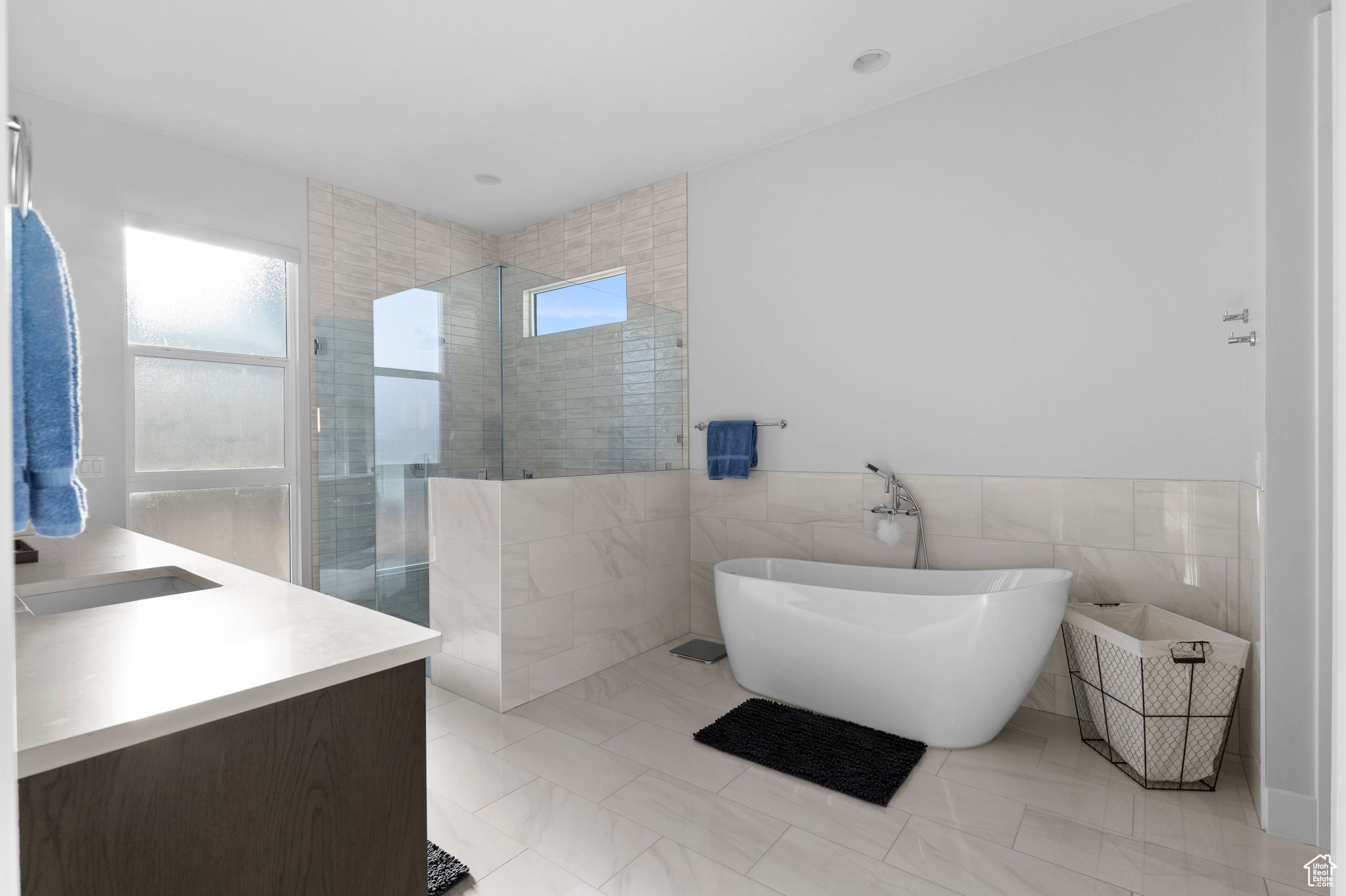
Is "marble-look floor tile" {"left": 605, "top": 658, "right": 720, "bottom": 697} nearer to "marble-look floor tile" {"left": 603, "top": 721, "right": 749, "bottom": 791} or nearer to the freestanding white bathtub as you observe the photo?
the freestanding white bathtub

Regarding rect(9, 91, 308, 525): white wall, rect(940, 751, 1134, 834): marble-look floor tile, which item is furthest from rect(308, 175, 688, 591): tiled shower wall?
rect(940, 751, 1134, 834): marble-look floor tile

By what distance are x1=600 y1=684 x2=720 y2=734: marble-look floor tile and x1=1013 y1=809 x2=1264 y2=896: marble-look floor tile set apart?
1.19 meters

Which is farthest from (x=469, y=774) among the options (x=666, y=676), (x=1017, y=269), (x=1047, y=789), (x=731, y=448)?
(x=1017, y=269)

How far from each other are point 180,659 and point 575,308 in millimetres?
2675

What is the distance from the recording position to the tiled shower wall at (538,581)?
9.50 ft

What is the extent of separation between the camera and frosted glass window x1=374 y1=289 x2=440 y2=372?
3338 millimetres

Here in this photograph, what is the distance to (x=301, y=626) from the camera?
1166mm

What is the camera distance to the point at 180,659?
3.30 feet

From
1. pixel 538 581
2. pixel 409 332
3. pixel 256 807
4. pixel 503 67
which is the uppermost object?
pixel 503 67

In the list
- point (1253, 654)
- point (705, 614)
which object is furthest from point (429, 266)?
point (1253, 654)

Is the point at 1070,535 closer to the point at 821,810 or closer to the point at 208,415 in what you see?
the point at 821,810

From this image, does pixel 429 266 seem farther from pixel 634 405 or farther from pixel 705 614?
pixel 705 614

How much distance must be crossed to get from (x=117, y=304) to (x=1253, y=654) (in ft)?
16.0

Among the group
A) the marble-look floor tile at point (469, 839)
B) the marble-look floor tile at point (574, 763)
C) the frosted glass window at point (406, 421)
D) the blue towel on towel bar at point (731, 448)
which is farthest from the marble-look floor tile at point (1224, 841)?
the frosted glass window at point (406, 421)
